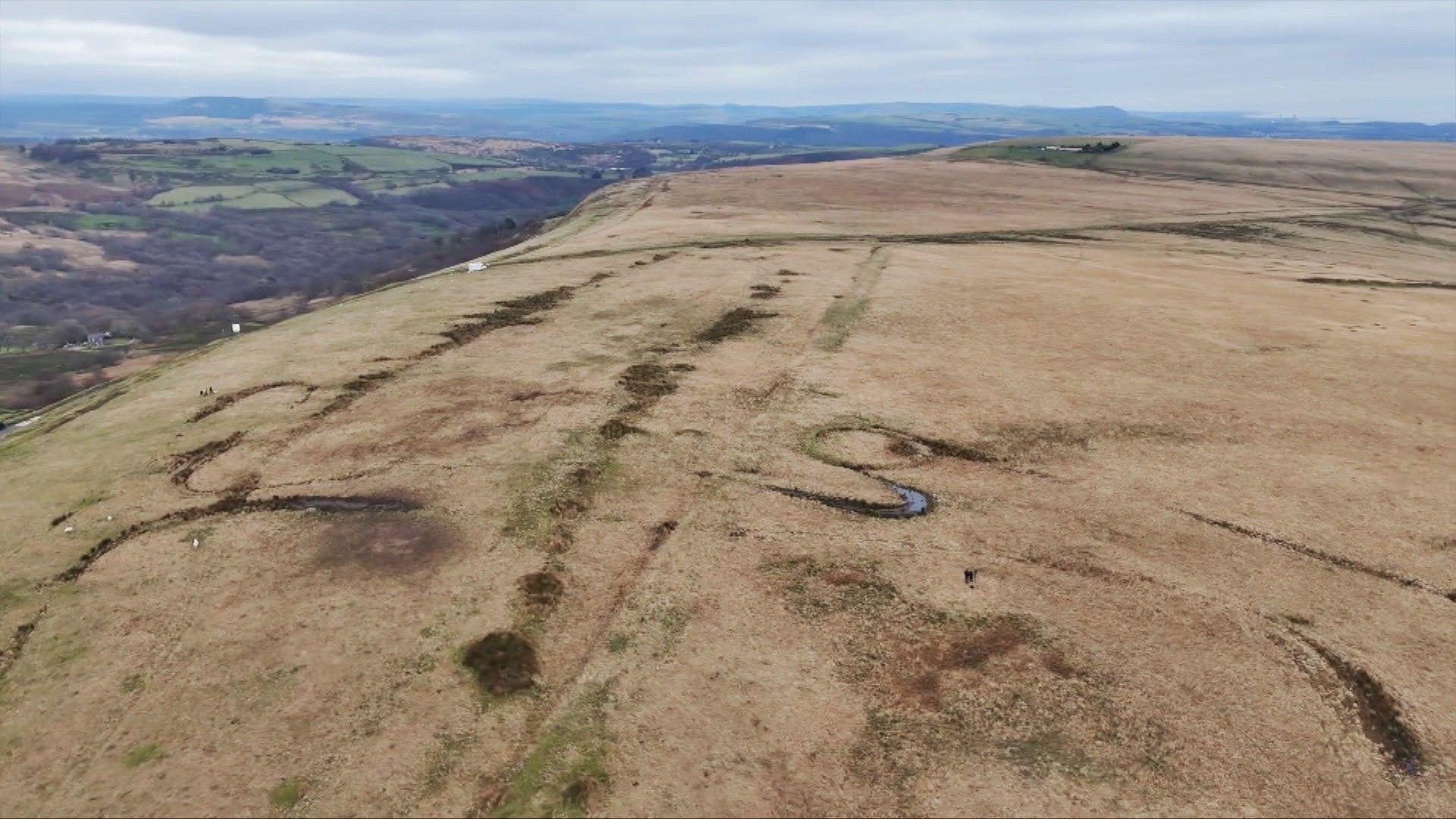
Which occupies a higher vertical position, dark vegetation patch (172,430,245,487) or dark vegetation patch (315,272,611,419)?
dark vegetation patch (315,272,611,419)

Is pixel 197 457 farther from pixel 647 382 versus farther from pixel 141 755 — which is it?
pixel 647 382

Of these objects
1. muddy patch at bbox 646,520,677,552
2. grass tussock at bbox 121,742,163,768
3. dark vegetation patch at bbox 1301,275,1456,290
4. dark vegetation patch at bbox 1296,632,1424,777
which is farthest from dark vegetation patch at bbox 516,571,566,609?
dark vegetation patch at bbox 1301,275,1456,290

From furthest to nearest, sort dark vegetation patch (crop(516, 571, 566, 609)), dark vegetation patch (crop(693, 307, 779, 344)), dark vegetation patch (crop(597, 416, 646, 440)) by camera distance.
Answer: dark vegetation patch (crop(693, 307, 779, 344)) → dark vegetation patch (crop(597, 416, 646, 440)) → dark vegetation patch (crop(516, 571, 566, 609))

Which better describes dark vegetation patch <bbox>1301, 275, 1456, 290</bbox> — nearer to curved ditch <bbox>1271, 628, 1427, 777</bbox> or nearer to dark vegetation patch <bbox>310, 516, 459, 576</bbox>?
curved ditch <bbox>1271, 628, 1427, 777</bbox>

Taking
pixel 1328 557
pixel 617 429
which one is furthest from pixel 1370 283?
pixel 617 429

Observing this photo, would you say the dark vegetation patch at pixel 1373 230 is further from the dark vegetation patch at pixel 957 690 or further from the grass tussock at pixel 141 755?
the grass tussock at pixel 141 755
